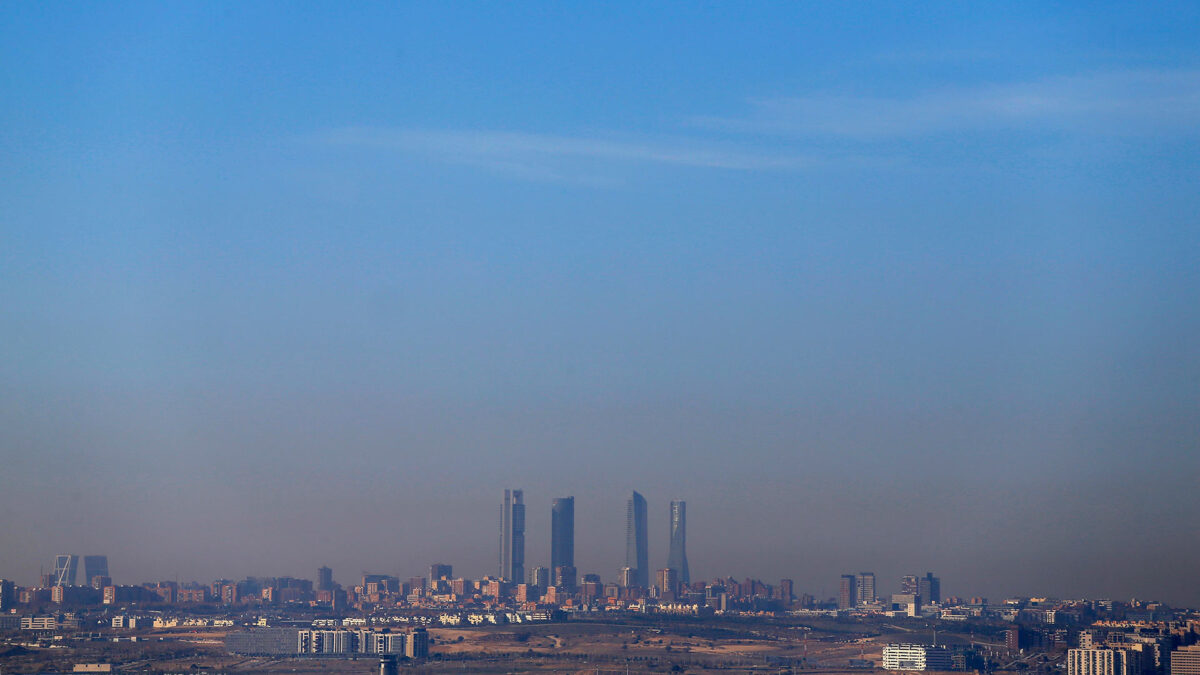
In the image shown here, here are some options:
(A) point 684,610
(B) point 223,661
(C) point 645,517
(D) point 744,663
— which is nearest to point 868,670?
(D) point 744,663

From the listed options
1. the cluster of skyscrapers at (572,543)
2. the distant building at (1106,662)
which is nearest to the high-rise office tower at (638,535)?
the cluster of skyscrapers at (572,543)

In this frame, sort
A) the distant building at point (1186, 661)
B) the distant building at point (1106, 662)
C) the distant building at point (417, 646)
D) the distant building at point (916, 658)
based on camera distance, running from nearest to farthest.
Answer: the distant building at point (1186, 661), the distant building at point (1106, 662), the distant building at point (916, 658), the distant building at point (417, 646)

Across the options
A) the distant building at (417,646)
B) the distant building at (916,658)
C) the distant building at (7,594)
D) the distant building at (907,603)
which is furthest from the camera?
the distant building at (907,603)

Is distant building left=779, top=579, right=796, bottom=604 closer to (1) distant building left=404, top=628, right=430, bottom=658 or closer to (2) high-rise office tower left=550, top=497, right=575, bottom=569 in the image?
(2) high-rise office tower left=550, top=497, right=575, bottom=569

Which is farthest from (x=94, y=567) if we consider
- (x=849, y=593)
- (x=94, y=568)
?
(x=849, y=593)

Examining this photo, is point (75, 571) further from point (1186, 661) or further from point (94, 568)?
point (1186, 661)

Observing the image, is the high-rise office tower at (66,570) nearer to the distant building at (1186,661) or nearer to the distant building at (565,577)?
the distant building at (565,577)
